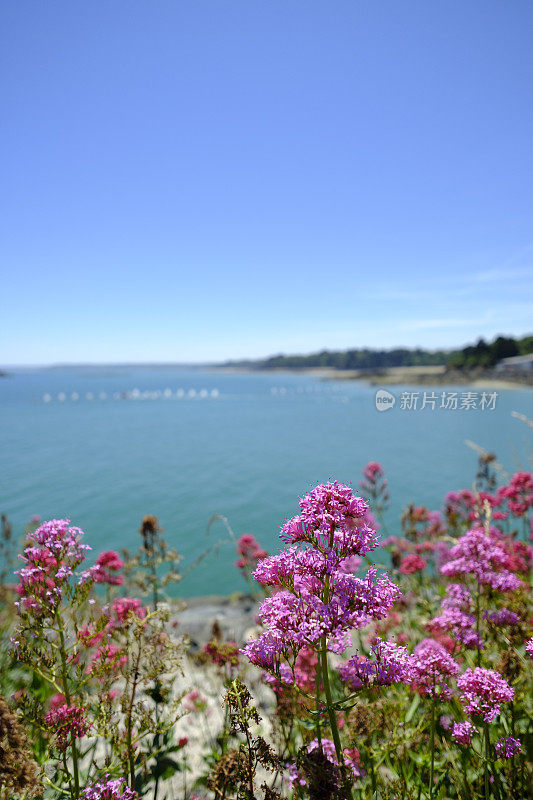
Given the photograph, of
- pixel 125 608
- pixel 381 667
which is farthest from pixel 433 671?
pixel 125 608

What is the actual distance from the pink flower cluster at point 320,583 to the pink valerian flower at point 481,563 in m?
1.53

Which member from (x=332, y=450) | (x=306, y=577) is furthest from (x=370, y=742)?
(x=332, y=450)

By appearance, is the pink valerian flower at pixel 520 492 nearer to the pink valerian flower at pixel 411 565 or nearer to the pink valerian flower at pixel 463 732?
the pink valerian flower at pixel 411 565

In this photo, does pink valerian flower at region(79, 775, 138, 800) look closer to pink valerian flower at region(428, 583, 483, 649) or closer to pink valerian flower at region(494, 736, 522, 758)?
pink valerian flower at region(494, 736, 522, 758)

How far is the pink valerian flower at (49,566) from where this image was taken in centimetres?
246

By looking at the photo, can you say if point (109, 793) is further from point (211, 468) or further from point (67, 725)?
point (211, 468)

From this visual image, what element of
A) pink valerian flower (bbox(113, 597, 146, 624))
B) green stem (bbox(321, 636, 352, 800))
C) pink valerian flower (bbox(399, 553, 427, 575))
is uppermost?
green stem (bbox(321, 636, 352, 800))

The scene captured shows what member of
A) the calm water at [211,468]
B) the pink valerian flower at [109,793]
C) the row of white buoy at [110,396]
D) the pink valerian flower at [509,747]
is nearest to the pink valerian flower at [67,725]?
the pink valerian flower at [109,793]

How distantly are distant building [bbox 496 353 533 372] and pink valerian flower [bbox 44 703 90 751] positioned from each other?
10338 centimetres

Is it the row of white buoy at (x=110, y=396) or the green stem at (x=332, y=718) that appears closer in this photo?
the green stem at (x=332, y=718)

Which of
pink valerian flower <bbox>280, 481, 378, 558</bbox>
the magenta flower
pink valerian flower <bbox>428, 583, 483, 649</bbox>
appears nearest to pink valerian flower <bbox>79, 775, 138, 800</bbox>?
pink valerian flower <bbox>280, 481, 378, 558</bbox>

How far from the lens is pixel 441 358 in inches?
6102

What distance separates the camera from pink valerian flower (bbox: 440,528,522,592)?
316 centimetres

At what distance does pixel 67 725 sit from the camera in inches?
91.0
